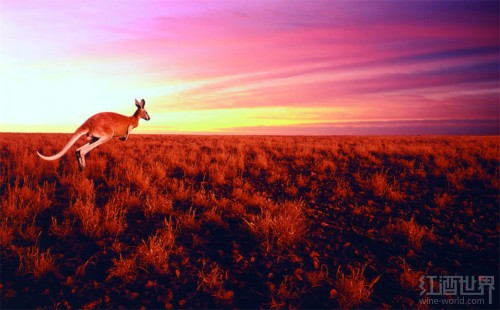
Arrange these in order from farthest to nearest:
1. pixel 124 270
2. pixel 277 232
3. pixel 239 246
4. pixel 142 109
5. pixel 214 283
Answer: pixel 142 109, pixel 277 232, pixel 239 246, pixel 124 270, pixel 214 283

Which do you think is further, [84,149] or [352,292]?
[84,149]

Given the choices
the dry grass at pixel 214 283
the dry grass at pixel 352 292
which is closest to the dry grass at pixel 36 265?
the dry grass at pixel 214 283

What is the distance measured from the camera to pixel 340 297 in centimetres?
317

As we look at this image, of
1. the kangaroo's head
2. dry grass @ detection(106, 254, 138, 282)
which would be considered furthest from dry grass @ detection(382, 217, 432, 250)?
the kangaroo's head

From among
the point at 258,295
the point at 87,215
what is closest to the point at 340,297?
the point at 258,295

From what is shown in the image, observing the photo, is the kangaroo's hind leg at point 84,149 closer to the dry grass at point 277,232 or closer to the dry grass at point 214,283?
the dry grass at point 277,232

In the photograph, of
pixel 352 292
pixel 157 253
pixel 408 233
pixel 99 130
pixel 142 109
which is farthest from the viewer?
pixel 142 109

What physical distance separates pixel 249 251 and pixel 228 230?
73 centimetres

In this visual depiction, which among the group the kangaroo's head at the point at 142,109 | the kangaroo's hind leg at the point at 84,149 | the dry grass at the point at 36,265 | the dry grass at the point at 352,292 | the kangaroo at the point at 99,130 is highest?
the kangaroo's head at the point at 142,109

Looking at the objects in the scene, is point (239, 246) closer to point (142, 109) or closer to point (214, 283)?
point (214, 283)

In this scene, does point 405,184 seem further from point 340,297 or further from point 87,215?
point 87,215

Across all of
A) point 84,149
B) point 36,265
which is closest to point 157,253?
point 36,265

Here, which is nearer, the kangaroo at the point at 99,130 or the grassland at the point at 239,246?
the grassland at the point at 239,246

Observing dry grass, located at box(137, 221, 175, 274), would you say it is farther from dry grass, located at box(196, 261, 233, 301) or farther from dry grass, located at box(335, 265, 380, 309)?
dry grass, located at box(335, 265, 380, 309)
